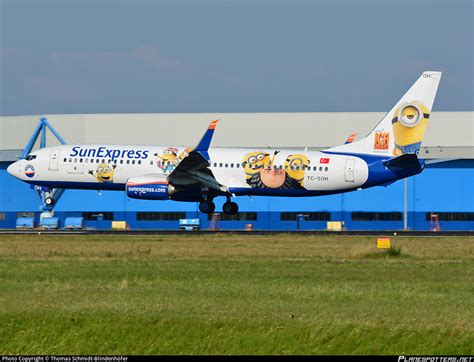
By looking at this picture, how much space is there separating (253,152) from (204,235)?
25.4 ft

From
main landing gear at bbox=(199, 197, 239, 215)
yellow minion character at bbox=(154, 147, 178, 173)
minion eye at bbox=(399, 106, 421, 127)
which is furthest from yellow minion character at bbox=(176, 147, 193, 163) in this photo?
minion eye at bbox=(399, 106, 421, 127)

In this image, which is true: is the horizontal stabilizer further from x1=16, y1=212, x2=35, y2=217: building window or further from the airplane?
x1=16, y1=212, x2=35, y2=217: building window

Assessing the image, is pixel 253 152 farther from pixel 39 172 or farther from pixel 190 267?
pixel 190 267

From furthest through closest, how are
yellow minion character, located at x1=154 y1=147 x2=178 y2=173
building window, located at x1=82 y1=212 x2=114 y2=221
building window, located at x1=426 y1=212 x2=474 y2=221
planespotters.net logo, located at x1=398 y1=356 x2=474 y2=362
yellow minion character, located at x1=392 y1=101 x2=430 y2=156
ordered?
building window, located at x1=82 y1=212 x2=114 y2=221 → building window, located at x1=426 y1=212 x2=474 y2=221 → yellow minion character, located at x1=154 y1=147 x2=178 y2=173 → yellow minion character, located at x1=392 y1=101 x2=430 y2=156 → planespotters.net logo, located at x1=398 y1=356 x2=474 y2=362

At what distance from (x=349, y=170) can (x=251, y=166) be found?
19.2 ft

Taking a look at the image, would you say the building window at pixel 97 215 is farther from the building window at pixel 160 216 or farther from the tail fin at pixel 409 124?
the tail fin at pixel 409 124

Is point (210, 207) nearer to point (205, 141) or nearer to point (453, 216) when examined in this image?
point (205, 141)

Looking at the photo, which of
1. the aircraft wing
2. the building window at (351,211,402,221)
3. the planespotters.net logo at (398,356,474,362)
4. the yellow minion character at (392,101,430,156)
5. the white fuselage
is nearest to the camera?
the planespotters.net logo at (398,356,474,362)

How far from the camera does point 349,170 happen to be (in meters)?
57.8

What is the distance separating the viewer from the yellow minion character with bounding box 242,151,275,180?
58875 mm

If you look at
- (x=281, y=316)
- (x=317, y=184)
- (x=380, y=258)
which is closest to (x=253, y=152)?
(x=317, y=184)

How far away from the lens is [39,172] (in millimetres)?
60250

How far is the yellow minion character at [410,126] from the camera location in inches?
2288

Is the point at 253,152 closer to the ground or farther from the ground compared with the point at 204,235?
farther from the ground
